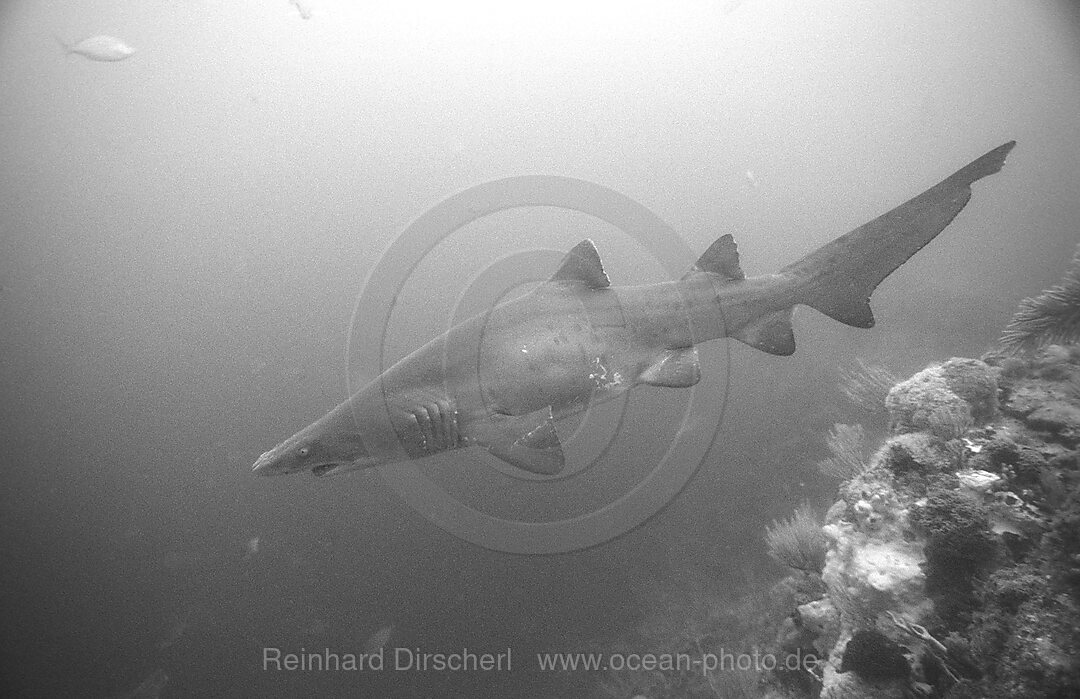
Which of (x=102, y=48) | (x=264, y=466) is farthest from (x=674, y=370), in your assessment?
(x=102, y=48)

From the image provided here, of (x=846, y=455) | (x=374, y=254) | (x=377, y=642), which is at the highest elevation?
(x=374, y=254)

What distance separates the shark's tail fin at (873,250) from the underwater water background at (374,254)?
28.2 ft

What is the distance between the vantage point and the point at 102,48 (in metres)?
10.3

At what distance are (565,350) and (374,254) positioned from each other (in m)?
36.1

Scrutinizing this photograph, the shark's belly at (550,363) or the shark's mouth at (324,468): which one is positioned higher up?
the shark's belly at (550,363)

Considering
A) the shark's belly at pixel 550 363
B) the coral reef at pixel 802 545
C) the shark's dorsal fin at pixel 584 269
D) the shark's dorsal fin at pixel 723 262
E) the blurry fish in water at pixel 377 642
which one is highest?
the shark's dorsal fin at pixel 584 269

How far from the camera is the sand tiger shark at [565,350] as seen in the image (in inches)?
124

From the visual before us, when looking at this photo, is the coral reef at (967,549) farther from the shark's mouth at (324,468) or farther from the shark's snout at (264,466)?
the shark's snout at (264,466)

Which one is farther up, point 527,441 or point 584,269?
point 584,269

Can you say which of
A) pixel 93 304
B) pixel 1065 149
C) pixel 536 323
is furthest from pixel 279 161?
pixel 1065 149

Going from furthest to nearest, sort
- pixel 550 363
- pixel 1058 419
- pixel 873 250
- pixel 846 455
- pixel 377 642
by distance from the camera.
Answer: pixel 377 642 < pixel 846 455 < pixel 1058 419 < pixel 550 363 < pixel 873 250

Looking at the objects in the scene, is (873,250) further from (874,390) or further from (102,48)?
(102,48)

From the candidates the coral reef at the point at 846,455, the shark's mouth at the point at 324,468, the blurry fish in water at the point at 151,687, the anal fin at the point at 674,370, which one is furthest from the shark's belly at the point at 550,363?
the blurry fish in water at the point at 151,687

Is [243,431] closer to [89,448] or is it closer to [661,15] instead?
[89,448]
